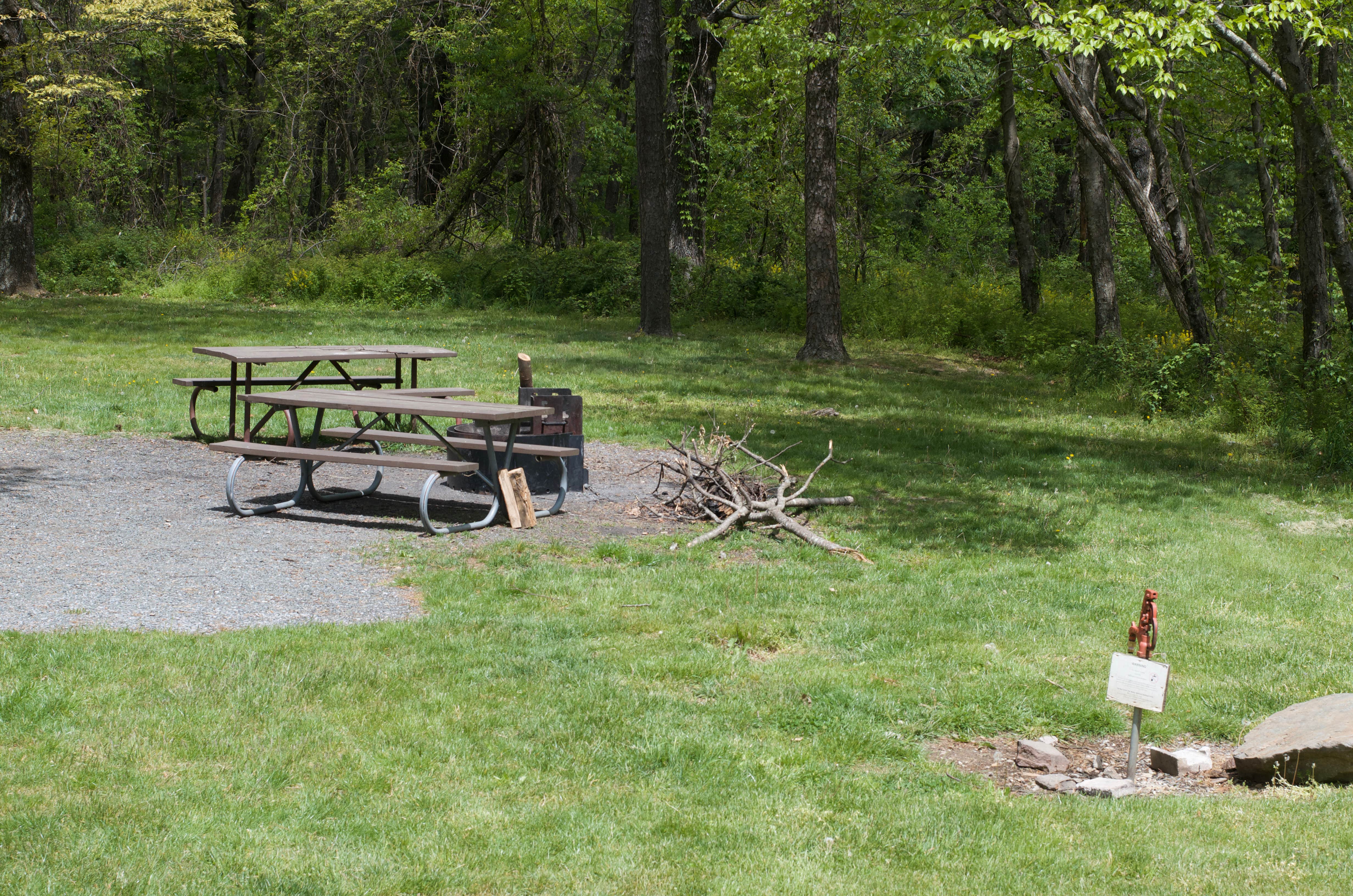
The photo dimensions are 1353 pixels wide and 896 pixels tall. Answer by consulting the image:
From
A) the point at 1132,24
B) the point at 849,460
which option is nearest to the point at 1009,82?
the point at 1132,24

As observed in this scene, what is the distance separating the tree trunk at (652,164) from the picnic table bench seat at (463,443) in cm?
1295

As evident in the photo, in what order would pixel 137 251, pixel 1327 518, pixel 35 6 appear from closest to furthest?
1. pixel 1327 518
2. pixel 35 6
3. pixel 137 251

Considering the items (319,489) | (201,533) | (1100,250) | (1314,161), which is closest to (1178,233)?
(1100,250)

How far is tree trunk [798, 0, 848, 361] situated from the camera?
63.0 ft

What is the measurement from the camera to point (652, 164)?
71.9 ft

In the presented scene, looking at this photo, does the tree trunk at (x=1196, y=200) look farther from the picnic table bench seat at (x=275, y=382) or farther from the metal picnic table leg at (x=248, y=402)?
the metal picnic table leg at (x=248, y=402)

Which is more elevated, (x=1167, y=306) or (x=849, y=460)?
(x=1167, y=306)

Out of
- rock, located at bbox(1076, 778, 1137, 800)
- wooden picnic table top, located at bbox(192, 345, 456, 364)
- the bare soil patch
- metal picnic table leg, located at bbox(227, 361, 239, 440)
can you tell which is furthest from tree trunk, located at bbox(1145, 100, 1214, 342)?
rock, located at bbox(1076, 778, 1137, 800)

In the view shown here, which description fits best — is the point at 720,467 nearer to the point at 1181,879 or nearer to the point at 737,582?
the point at 737,582

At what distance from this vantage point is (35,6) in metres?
26.0

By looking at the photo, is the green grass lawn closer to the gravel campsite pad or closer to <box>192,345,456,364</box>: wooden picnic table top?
the gravel campsite pad

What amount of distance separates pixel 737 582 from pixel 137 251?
85.5 feet

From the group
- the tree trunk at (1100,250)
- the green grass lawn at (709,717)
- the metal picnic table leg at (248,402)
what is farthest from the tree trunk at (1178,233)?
the metal picnic table leg at (248,402)

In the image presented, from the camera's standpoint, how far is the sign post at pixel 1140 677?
4238 millimetres
